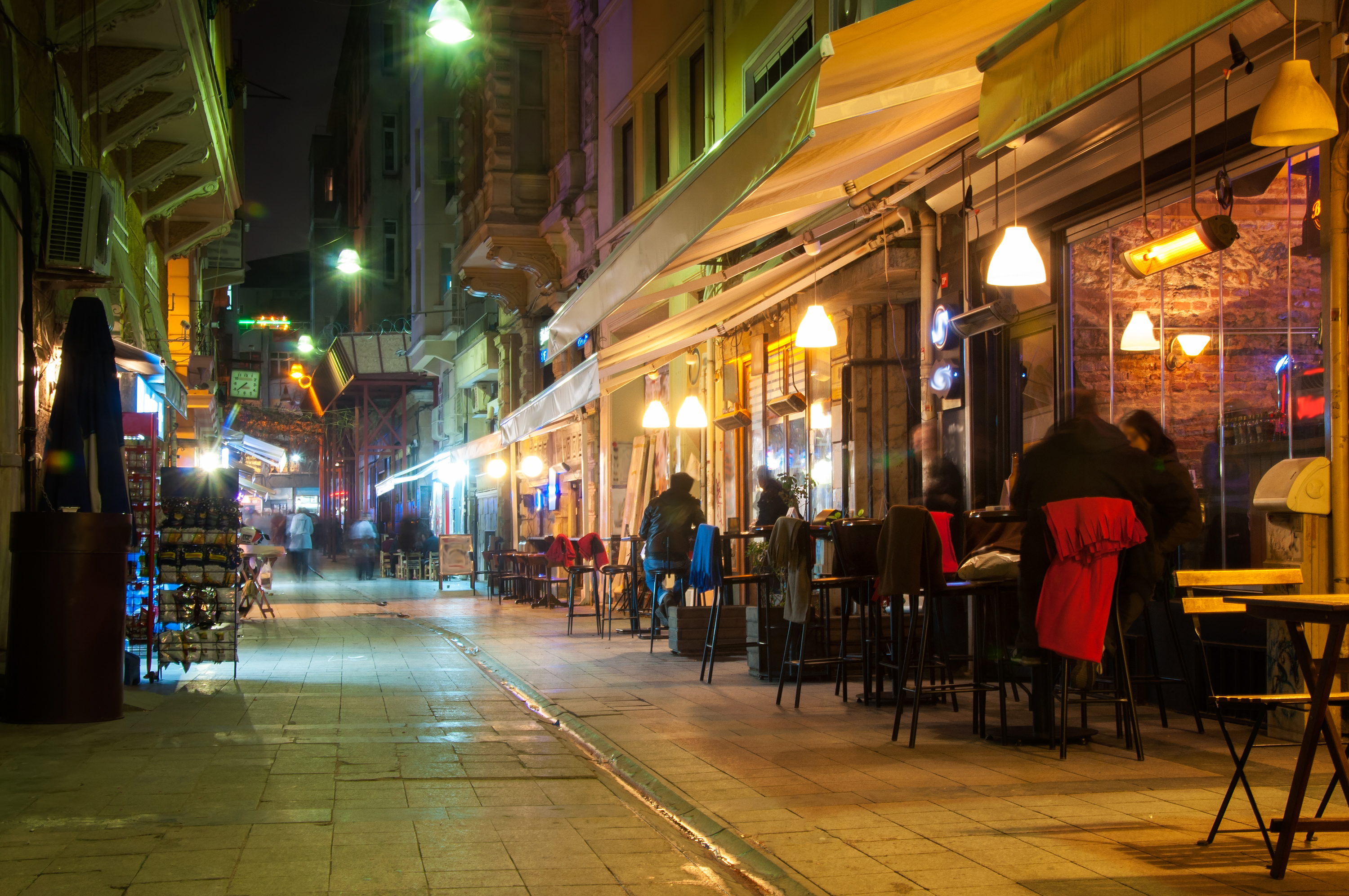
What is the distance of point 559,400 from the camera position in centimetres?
1681

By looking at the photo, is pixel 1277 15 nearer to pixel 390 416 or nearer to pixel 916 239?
pixel 916 239

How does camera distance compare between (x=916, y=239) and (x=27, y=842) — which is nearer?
(x=27, y=842)

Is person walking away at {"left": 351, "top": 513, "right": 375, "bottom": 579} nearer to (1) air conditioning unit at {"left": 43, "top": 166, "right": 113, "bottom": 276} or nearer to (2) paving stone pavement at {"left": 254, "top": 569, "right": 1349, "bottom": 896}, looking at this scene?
(1) air conditioning unit at {"left": 43, "top": 166, "right": 113, "bottom": 276}

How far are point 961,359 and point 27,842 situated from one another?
8.16 meters

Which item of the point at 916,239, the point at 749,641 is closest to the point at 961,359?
the point at 916,239

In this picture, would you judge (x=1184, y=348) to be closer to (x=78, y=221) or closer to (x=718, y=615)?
(x=718, y=615)

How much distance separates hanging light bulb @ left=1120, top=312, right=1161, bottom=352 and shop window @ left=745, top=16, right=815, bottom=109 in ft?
18.2

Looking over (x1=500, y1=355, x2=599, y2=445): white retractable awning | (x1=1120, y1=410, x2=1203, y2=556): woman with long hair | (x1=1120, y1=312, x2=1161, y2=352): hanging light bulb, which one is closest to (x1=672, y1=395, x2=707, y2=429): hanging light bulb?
(x1=500, y1=355, x2=599, y2=445): white retractable awning

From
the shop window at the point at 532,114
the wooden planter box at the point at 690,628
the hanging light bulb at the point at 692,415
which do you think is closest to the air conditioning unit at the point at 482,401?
the shop window at the point at 532,114

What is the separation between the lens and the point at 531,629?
16625 mm

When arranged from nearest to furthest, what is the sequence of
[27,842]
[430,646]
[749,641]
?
1. [27,842]
2. [749,641]
3. [430,646]

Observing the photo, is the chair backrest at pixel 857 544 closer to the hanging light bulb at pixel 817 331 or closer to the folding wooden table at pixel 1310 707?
the hanging light bulb at pixel 817 331

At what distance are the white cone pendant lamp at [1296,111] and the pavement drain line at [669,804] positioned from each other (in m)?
4.13

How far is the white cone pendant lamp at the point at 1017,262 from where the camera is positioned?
8500mm
